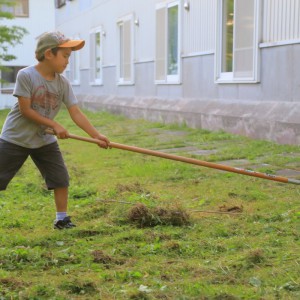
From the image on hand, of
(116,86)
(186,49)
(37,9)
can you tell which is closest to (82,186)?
(186,49)

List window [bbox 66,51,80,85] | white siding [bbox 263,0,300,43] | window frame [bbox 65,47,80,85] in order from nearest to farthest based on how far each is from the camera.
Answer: white siding [bbox 263,0,300,43], window frame [bbox 65,47,80,85], window [bbox 66,51,80,85]

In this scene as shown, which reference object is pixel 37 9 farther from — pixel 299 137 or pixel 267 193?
pixel 267 193

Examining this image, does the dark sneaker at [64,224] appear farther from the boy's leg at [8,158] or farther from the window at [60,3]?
the window at [60,3]

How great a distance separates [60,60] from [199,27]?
8.06 metres

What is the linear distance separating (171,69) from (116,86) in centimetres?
496

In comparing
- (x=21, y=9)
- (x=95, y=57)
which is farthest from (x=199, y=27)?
(x=21, y=9)

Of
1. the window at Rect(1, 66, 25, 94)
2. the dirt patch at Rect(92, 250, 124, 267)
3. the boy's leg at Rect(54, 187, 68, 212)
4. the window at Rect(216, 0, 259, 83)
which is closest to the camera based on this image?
the dirt patch at Rect(92, 250, 124, 267)

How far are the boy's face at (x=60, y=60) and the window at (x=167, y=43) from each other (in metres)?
8.82

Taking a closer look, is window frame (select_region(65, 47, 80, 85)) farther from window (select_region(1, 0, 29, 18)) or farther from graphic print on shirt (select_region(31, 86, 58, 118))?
graphic print on shirt (select_region(31, 86, 58, 118))

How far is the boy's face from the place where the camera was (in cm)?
445

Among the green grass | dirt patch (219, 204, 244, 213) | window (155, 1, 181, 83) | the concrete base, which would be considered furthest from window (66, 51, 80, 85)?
dirt patch (219, 204, 244, 213)

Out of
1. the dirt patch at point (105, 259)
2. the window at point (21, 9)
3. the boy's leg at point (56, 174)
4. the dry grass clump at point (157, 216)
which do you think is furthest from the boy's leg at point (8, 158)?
the window at point (21, 9)

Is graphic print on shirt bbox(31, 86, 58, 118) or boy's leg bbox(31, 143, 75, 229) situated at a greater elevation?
graphic print on shirt bbox(31, 86, 58, 118)

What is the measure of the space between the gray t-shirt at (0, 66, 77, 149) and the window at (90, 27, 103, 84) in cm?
1626
